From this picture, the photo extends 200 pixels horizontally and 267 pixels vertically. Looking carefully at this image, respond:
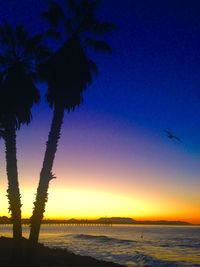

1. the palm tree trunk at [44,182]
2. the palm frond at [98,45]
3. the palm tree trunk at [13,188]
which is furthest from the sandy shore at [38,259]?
the palm frond at [98,45]

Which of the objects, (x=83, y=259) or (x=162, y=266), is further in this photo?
(x=162, y=266)

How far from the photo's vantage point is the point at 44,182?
78.4ft

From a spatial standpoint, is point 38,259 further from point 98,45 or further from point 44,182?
point 98,45

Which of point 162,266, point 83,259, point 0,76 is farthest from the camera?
point 162,266

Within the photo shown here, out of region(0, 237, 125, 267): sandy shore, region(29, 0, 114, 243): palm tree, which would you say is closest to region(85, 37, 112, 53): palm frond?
region(29, 0, 114, 243): palm tree

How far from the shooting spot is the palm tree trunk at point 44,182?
23.8m

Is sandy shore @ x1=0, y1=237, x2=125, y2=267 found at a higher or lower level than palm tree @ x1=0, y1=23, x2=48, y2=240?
lower

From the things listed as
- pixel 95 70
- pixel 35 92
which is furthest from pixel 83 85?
pixel 35 92

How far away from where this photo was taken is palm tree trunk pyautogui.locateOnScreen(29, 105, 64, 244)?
23.8 meters

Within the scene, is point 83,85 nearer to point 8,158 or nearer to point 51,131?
point 51,131

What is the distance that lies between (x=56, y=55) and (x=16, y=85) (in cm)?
302

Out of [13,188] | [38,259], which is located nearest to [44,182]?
[13,188]

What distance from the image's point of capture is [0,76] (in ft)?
87.4

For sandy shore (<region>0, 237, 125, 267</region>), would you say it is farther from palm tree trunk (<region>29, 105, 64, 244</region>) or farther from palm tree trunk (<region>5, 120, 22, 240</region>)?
palm tree trunk (<region>5, 120, 22, 240</region>)
